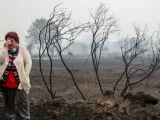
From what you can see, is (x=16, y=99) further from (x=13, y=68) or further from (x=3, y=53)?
(x=3, y=53)

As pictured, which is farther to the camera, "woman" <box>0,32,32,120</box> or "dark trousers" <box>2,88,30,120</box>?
"dark trousers" <box>2,88,30,120</box>

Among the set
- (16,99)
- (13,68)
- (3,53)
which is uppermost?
(3,53)

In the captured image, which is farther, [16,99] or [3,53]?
[16,99]

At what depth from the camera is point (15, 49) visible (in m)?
4.66

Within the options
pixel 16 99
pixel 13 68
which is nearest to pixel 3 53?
pixel 13 68

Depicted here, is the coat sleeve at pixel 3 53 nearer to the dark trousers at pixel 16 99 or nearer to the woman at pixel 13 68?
the woman at pixel 13 68

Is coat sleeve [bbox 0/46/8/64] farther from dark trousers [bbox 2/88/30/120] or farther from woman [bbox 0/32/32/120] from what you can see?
dark trousers [bbox 2/88/30/120]

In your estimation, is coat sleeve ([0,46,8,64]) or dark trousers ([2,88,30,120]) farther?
dark trousers ([2,88,30,120])

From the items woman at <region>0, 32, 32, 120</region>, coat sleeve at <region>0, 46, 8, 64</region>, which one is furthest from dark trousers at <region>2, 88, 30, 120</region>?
coat sleeve at <region>0, 46, 8, 64</region>

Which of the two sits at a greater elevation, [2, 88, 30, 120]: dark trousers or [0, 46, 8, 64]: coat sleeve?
[0, 46, 8, 64]: coat sleeve

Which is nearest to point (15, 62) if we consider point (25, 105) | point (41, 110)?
point (25, 105)

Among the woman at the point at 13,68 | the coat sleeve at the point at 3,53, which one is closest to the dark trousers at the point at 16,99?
the woman at the point at 13,68

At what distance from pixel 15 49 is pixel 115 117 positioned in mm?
3159

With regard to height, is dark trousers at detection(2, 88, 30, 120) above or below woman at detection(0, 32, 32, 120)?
below
